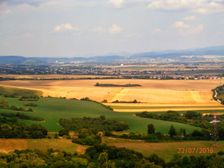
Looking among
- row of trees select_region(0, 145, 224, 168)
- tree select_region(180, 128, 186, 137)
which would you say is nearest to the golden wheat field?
tree select_region(180, 128, 186, 137)

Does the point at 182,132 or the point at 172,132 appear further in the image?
the point at 182,132

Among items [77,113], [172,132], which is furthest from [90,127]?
[77,113]

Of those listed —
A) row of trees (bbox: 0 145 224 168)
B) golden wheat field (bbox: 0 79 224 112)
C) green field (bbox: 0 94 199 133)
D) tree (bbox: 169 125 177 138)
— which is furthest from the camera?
golden wheat field (bbox: 0 79 224 112)

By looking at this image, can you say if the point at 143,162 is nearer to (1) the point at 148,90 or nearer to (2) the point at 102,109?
(2) the point at 102,109

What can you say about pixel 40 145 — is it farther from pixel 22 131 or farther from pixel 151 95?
pixel 151 95

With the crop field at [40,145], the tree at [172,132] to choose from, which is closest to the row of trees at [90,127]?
the crop field at [40,145]

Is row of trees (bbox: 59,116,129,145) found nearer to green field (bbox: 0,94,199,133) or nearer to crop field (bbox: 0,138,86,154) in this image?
green field (bbox: 0,94,199,133)
